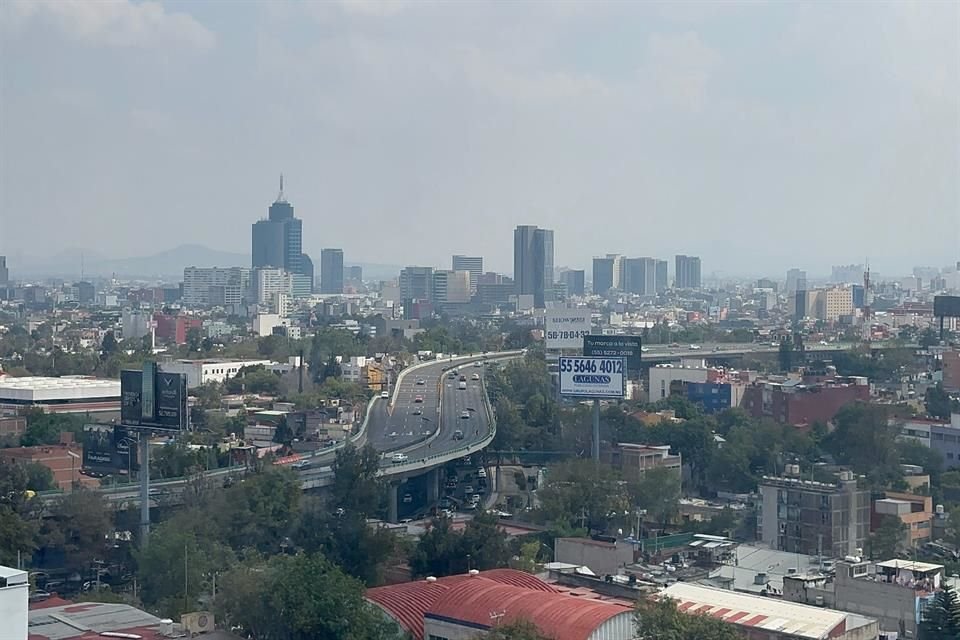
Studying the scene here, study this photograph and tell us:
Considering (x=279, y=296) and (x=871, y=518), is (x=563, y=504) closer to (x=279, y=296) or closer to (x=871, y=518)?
(x=871, y=518)

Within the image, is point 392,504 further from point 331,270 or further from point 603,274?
point 331,270

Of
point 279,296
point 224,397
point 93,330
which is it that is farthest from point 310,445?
point 279,296

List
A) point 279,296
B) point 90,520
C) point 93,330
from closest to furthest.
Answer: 1. point 90,520
2. point 93,330
3. point 279,296

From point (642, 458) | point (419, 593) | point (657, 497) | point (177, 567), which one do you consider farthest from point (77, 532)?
point (642, 458)

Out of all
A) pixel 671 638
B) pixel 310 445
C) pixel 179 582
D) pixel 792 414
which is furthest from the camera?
pixel 792 414

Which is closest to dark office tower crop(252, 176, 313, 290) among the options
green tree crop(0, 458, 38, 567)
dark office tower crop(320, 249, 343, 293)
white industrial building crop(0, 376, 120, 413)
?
dark office tower crop(320, 249, 343, 293)

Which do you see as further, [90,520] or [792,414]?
[792,414]

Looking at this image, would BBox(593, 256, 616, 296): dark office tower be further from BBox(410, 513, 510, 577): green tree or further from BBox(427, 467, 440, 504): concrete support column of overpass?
BBox(410, 513, 510, 577): green tree
